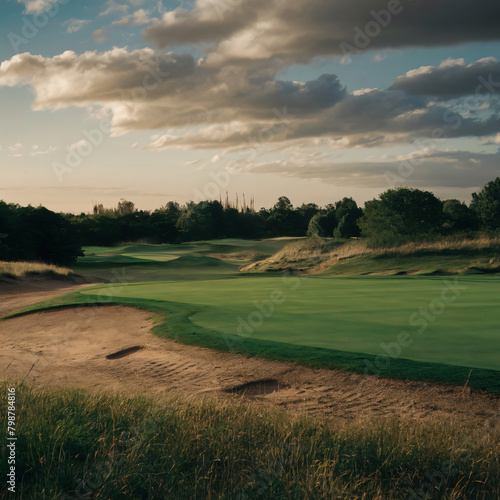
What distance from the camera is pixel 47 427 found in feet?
15.1

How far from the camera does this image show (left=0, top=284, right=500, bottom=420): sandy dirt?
6.29 meters

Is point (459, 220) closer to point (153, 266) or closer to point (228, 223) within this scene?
point (228, 223)

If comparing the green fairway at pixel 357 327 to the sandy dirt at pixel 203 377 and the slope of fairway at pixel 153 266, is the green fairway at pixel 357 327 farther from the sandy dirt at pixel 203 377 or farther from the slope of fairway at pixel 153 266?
the slope of fairway at pixel 153 266

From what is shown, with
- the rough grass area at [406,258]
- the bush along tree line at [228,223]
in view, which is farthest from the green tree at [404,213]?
the rough grass area at [406,258]

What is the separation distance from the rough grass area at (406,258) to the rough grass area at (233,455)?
994 inches

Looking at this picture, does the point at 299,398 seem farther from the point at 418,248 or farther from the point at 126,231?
the point at 126,231

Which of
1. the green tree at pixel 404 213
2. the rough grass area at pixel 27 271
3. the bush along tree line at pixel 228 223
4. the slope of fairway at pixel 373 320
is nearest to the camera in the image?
the slope of fairway at pixel 373 320

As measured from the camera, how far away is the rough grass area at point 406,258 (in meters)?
29.4

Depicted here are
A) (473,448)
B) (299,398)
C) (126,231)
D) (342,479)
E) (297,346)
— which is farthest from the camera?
(126,231)

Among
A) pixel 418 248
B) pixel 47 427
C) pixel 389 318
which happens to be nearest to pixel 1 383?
pixel 47 427

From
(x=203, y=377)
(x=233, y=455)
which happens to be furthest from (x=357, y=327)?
(x=233, y=455)

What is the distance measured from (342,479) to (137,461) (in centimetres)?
172

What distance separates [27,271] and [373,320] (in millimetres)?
25602

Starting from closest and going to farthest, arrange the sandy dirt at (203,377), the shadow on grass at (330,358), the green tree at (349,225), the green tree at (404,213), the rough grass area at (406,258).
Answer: the sandy dirt at (203,377)
the shadow on grass at (330,358)
the rough grass area at (406,258)
the green tree at (404,213)
the green tree at (349,225)
